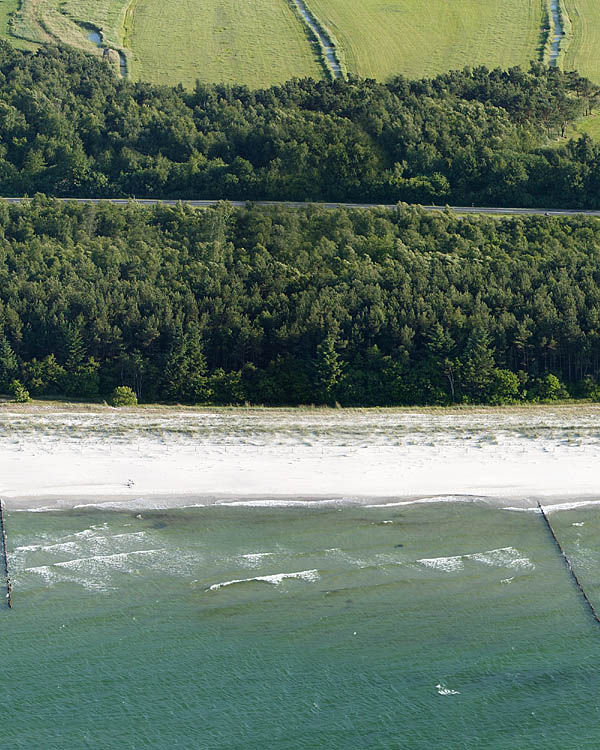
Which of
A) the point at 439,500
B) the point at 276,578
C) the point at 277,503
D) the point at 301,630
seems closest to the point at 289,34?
the point at 277,503

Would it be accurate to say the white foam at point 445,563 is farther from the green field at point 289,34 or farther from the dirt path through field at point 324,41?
the green field at point 289,34

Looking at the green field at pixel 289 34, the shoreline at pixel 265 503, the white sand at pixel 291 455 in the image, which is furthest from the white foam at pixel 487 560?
the green field at pixel 289 34

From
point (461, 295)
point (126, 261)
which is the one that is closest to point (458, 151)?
point (461, 295)

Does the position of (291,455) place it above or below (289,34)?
below

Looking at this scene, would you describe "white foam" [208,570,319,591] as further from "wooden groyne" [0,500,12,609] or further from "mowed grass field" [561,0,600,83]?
"mowed grass field" [561,0,600,83]

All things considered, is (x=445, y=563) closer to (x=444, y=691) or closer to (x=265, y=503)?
(x=444, y=691)

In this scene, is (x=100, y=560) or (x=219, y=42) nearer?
(x=100, y=560)

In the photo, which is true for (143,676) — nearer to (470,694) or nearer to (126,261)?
(470,694)

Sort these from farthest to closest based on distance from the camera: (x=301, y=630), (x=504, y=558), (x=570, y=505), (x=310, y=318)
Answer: (x=310, y=318), (x=570, y=505), (x=504, y=558), (x=301, y=630)
